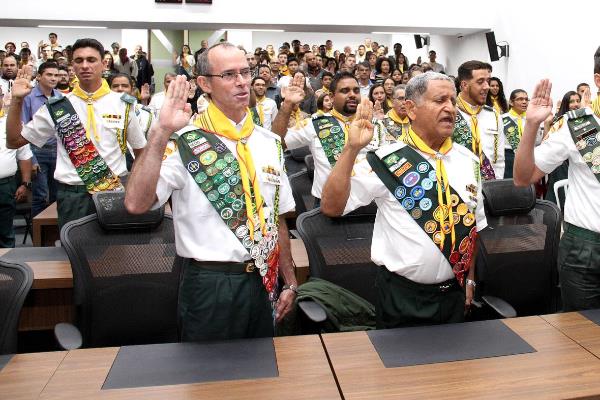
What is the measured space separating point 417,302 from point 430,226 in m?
0.28

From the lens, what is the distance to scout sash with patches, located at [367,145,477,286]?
2.14 m

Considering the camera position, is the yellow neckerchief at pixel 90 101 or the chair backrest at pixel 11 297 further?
the yellow neckerchief at pixel 90 101

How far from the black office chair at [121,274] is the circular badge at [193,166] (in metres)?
0.64

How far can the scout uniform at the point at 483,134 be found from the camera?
13.7 ft

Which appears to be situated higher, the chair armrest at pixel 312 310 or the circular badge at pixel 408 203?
the circular badge at pixel 408 203

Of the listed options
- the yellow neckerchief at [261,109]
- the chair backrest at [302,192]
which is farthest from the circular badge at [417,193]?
the yellow neckerchief at [261,109]

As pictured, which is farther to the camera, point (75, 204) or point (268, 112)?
point (268, 112)

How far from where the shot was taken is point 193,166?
2021 millimetres

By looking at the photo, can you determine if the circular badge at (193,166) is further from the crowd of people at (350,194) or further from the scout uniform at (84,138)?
the scout uniform at (84,138)

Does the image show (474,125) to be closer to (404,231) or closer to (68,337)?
(404,231)

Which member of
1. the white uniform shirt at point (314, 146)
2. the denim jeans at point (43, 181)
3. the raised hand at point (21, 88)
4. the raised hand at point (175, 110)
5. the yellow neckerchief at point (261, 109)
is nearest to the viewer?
the raised hand at point (175, 110)

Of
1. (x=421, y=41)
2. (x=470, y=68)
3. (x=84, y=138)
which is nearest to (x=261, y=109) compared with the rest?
(x=470, y=68)

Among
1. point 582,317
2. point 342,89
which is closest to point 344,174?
point 582,317

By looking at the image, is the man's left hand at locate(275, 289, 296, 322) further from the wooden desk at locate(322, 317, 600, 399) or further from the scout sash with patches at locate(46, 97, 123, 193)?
the scout sash with patches at locate(46, 97, 123, 193)
